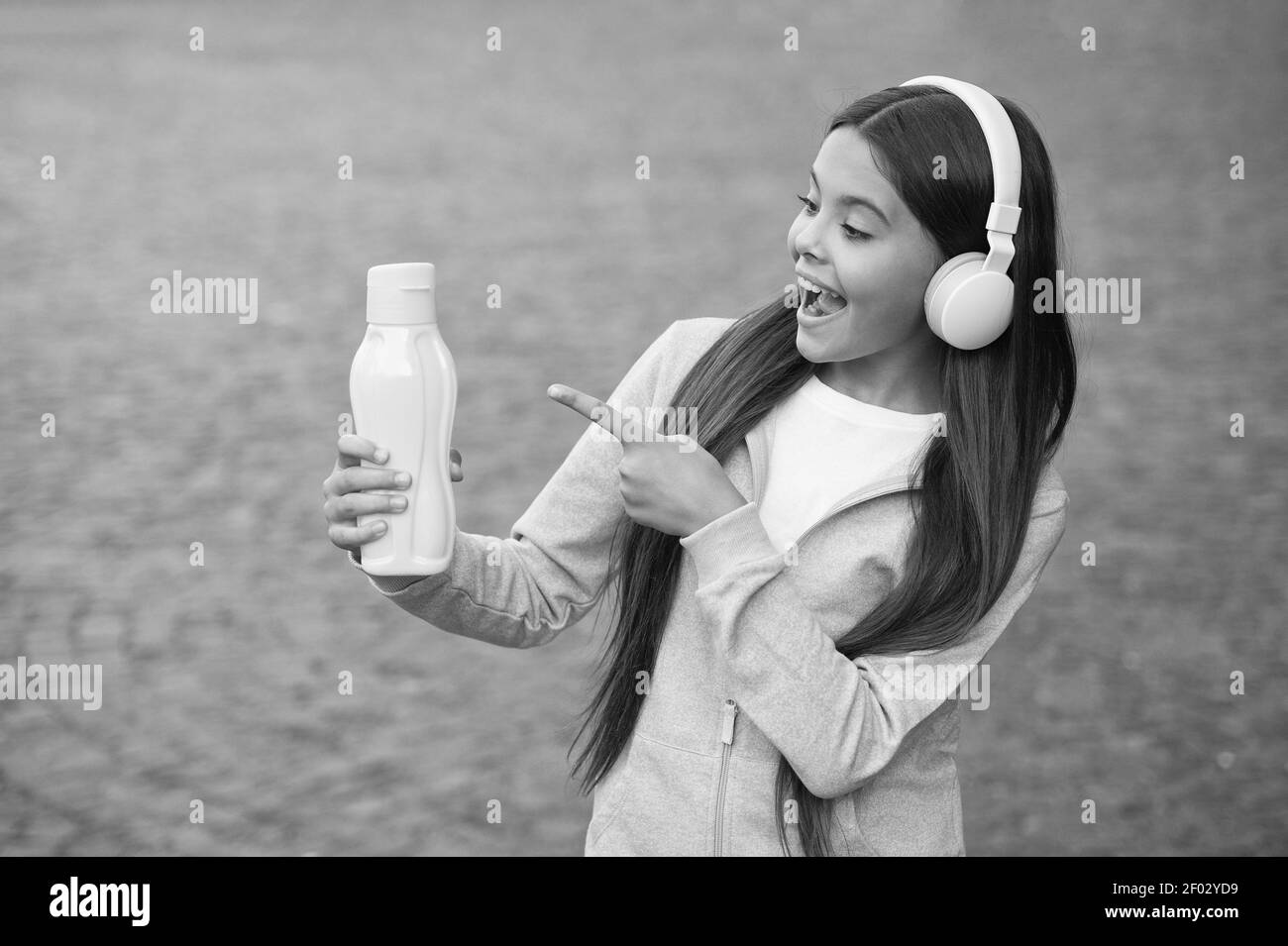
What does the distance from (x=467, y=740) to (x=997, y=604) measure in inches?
94.9

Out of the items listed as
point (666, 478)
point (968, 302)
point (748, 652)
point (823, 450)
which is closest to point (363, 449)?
point (666, 478)

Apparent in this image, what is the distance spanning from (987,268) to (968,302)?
0.17 ft

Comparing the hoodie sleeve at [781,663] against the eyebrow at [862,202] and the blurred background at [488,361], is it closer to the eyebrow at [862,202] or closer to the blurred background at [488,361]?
the eyebrow at [862,202]

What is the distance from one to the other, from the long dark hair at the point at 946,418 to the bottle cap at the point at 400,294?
0.39 metres

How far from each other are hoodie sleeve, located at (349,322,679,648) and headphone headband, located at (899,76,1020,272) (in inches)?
16.3

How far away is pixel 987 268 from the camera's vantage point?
1634 millimetres

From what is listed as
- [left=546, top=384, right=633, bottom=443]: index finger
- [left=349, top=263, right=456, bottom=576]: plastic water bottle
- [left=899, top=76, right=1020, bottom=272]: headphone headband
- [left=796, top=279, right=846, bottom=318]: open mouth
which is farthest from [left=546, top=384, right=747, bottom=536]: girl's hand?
[left=899, top=76, right=1020, bottom=272]: headphone headband

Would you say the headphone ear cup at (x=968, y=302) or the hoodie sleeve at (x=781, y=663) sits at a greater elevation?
the headphone ear cup at (x=968, y=302)

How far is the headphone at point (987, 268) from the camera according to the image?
5.30 ft

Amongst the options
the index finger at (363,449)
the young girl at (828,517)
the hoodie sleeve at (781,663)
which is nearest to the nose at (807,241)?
the young girl at (828,517)

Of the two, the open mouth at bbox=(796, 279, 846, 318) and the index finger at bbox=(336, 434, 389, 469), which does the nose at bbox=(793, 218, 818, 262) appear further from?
the index finger at bbox=(336, 434, 389, 469)

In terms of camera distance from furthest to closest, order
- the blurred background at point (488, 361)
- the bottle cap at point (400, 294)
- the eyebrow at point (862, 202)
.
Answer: the blurred background at point (488, 361) → the eyebrow at point (862, 202) → the bottle cap at point (400, 294)

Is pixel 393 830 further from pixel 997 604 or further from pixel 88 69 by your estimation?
pixel 88 69

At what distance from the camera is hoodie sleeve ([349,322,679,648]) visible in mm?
1662
